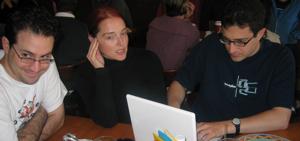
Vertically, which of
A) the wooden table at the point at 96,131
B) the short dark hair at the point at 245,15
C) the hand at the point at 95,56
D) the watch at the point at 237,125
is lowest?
the wooden table at the point at 96,131

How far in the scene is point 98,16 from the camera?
6.15ft

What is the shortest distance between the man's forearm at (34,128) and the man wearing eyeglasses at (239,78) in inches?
28.7

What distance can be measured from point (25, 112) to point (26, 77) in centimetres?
20

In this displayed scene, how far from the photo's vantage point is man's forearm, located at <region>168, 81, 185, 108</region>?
6.55 feet

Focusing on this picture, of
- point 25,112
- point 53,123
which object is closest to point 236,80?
point 53,123

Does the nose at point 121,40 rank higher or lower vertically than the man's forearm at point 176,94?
higher

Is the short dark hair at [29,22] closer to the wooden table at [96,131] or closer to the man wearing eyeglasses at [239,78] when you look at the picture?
the wooden table at [96,131]

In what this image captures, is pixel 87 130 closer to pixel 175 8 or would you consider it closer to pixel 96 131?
pixel 96 131

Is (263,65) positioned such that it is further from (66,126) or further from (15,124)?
(15,124)

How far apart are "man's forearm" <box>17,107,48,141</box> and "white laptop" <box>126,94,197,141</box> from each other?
0.51 m

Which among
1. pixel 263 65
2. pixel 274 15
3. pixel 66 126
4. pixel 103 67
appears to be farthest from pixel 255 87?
pixel 274 15

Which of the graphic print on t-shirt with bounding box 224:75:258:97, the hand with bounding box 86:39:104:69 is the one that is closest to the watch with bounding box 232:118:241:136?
the graphic print on t-shirt with bounding box 224:75:258:97

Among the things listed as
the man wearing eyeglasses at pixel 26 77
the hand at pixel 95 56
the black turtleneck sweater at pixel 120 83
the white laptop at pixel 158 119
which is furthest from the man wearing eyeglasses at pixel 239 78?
the man wearing eyeglasses at pixel 26 77

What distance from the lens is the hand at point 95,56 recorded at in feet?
6.21
